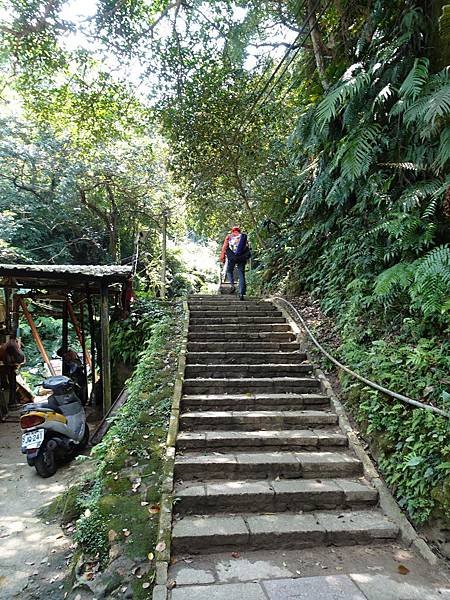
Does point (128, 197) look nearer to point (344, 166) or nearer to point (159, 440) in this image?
point (344, 166)

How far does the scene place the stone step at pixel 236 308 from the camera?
26.8 ft

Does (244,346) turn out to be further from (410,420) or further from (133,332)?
(133,332)

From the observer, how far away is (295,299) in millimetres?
8750

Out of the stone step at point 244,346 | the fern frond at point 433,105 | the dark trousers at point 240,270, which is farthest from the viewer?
the dark trousers at point 240,270

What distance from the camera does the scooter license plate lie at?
562 centimetres

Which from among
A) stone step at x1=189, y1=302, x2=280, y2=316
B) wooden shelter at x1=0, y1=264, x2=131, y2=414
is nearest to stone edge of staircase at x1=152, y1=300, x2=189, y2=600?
wooden shelter at x1=0, y1=264, x2=131, y2=414

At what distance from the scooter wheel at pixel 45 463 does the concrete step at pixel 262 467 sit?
2.79 meters

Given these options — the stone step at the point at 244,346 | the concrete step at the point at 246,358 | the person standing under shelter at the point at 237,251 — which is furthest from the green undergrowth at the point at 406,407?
the person standing under shelter at the point at 237,251

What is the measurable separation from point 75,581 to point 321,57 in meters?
9.51

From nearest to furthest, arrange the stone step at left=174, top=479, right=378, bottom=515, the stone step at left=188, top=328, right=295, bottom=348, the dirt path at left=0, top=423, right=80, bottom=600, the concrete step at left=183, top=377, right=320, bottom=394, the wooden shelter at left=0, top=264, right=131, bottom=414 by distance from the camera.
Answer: the dirt path at left=0, top=423, right=80, bottom=600 → the stone step at left=174, top=479, right=378, bottom=515 → the concrete step at left=183, top=377, right=320, bottom=394 → the stone step at left=188, top=328, right=295, bottom=348 → the wooden shelter at left=0, top=264, right=131, bottom=414

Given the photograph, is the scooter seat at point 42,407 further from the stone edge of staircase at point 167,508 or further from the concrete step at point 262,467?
the concrete step at point 262,467

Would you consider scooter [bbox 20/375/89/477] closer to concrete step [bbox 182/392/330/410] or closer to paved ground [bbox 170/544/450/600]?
concrete step [bbox 182/392/330/410]

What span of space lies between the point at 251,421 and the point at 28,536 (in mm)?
2703

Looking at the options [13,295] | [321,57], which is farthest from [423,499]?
[13,295]
